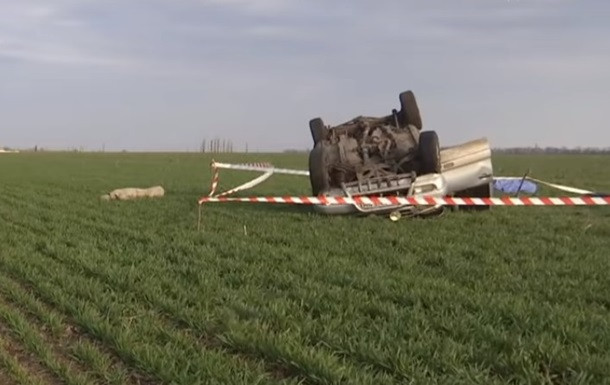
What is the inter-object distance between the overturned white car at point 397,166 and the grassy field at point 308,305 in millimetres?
844

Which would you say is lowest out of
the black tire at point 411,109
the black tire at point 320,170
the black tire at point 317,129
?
the black tire at point 320,170

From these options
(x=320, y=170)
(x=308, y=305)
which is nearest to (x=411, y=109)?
(x=320, y=170)

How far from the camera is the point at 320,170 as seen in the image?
1088cm

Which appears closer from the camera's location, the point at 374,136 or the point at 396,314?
the point at 396,314

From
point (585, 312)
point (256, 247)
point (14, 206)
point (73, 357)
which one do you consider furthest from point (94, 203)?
point (585, 312)

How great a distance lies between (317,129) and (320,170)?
1.34 meters

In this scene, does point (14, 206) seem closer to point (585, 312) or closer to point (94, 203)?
point (94, 203)

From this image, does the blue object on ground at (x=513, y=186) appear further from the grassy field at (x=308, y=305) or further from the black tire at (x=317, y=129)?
the grassy field at (x=308, y=305)

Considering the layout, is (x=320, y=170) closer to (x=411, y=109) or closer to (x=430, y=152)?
(x=430, y=152)

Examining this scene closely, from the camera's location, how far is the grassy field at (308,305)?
3.89 m

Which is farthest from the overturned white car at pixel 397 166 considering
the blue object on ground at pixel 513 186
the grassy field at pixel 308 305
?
the blue object on ground at pixel 513 186

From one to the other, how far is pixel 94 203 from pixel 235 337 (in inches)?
448

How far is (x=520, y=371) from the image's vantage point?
372 centimetres

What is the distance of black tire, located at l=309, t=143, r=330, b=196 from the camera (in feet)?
35.7
